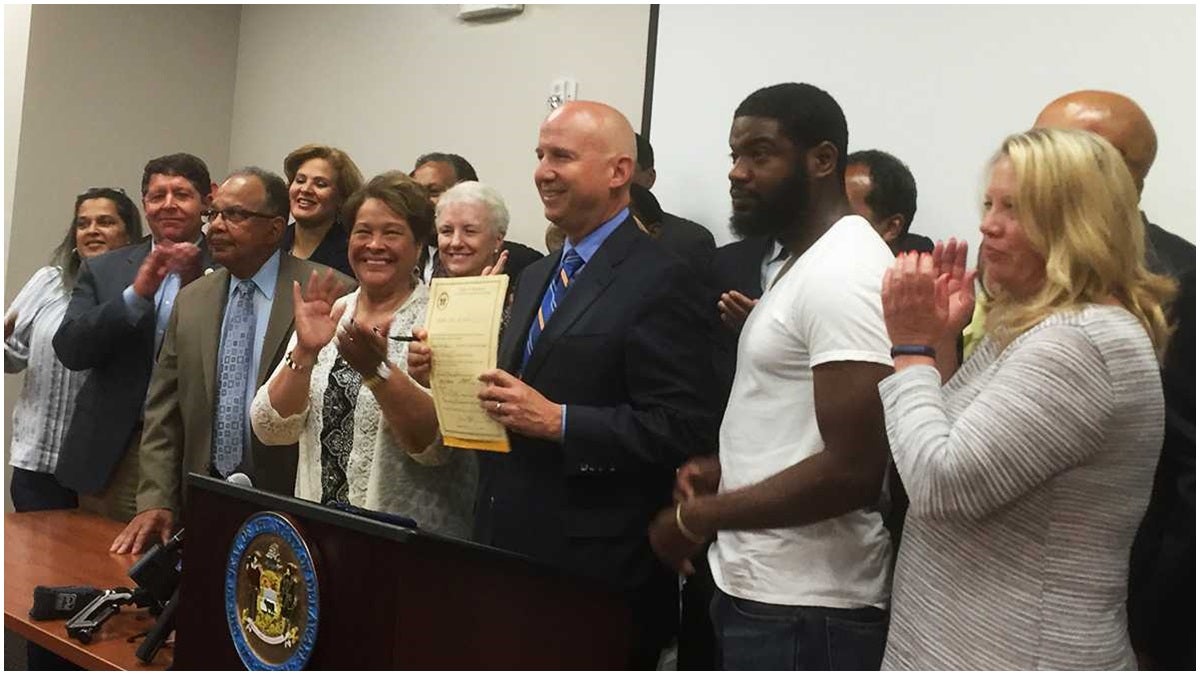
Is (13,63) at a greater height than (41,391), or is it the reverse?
(13,63)

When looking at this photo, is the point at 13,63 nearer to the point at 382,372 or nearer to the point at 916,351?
the point at 382,372

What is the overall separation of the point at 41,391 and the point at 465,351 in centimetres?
217

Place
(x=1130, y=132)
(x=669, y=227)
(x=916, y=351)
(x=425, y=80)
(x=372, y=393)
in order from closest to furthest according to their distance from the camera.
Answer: (x=916, y=351) < (x=1130, y=132) < (x=372, y=393) < (x=669, y=227) < (x=425, y=80)

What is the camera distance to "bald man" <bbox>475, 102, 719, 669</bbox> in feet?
5.69

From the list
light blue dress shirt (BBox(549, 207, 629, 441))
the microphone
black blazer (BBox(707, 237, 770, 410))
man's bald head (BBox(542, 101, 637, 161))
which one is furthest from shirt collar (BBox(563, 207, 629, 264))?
the microphone

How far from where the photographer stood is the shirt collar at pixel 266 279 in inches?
106

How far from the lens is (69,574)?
83.9 inches

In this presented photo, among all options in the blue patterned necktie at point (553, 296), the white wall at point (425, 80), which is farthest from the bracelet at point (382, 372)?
the white wall at point (425, 80)

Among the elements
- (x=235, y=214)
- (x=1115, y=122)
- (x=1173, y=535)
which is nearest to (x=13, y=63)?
(x=235, y=214)

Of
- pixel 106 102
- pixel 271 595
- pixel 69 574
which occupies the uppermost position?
pixel 106 102

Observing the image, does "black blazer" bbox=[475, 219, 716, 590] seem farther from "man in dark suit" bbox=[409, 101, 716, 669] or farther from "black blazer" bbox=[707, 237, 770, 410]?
"black blazer" bbox=[707, 237, 770, 410]

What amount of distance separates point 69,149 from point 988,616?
14.7ft

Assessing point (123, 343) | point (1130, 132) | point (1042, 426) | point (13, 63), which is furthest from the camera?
point (123, 343)

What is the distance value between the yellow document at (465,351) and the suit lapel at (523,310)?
14cm
